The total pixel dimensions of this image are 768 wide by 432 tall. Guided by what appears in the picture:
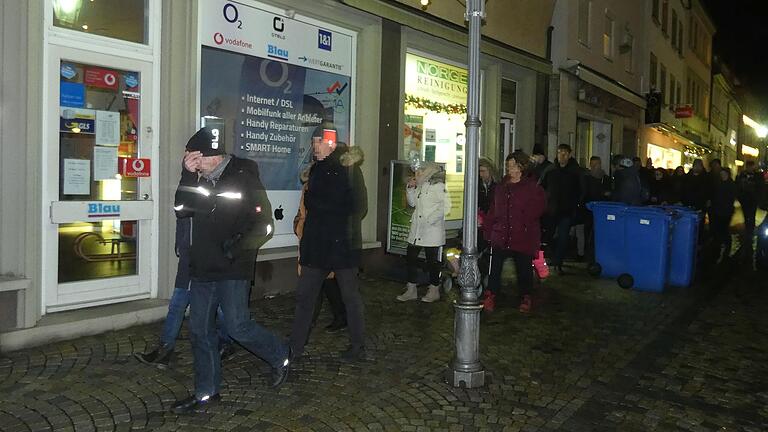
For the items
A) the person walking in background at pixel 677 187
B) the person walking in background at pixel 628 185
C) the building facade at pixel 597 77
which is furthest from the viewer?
the building facade at pixel 597 77

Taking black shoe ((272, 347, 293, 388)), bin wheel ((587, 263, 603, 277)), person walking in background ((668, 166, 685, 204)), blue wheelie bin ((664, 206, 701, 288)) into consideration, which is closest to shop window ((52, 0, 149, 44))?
black shoe ((272, 347, 293, 388))

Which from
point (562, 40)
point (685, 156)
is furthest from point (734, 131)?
point (562, 40)

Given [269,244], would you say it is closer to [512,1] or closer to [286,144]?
[286,144]

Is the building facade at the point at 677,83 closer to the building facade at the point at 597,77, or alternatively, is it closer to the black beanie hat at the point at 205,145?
the building facade at the point at 597,77

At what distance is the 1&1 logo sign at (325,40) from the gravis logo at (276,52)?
24.0 inches

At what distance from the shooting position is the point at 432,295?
25.7 ft

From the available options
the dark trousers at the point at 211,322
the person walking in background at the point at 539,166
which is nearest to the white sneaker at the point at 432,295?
the person walking in background at the point at 539,166

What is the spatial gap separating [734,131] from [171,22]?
58800 mm

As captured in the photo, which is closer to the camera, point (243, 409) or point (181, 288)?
point (243, 409)

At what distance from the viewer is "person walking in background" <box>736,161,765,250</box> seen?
41.6 ft

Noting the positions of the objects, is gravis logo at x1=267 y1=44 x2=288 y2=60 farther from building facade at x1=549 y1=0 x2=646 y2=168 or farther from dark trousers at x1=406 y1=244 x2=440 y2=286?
building facade at x1=549 y1=0 x2=646 y2=168

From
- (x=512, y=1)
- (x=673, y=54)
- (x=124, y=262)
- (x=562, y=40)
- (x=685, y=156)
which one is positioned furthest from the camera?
(x=685, y=156)

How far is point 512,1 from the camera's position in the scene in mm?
12391

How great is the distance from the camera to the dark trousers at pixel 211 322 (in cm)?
427
